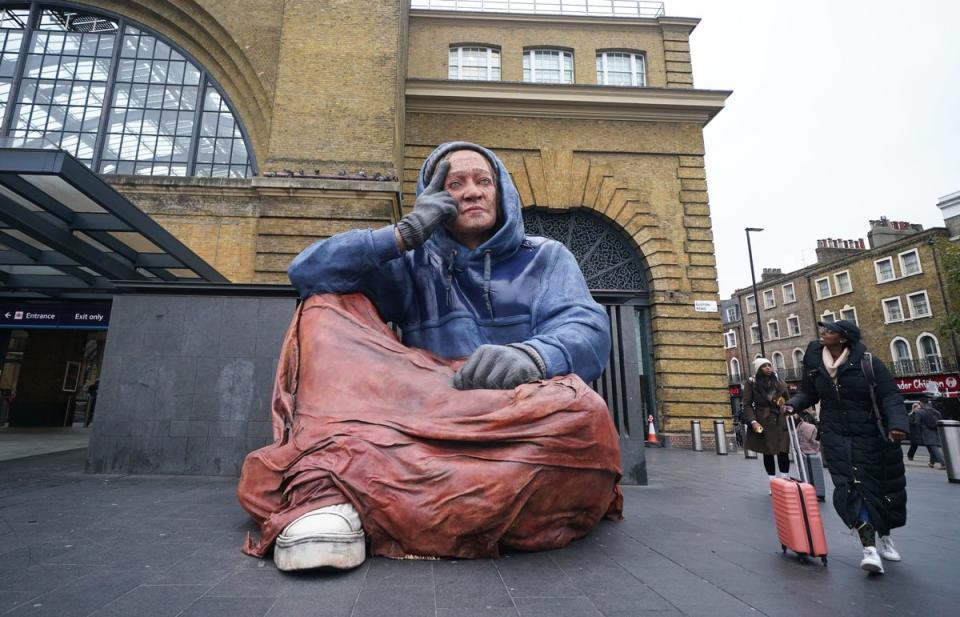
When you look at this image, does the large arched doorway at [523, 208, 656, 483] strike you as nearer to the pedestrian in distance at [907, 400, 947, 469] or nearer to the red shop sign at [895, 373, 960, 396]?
the pedestrian in distance at [907, 400, 947, 469]

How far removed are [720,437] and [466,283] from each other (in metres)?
10.5

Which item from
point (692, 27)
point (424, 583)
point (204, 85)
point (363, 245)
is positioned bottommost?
point (424, 583)

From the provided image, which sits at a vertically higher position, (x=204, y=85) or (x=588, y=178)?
(x=204, y=85)

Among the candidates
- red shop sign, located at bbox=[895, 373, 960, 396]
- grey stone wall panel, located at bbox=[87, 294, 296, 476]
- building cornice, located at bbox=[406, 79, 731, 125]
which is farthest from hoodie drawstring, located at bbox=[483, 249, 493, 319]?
red shop sign, located at bbox=[895, 373, 960, 396]

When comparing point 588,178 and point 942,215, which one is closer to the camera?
point 588,178

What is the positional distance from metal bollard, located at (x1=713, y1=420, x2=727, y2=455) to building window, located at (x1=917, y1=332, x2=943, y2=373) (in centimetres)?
1943

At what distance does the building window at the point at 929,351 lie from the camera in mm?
23172

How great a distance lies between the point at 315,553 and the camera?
2.31 metres

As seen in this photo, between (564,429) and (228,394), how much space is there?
17.5ft

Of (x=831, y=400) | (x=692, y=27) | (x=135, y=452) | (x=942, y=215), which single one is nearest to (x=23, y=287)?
(x=135, y=452)

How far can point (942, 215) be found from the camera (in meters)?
24.2

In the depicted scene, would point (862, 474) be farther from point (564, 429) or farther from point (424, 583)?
point (424, 583)

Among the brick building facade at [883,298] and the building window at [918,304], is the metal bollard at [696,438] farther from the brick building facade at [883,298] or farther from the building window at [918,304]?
the building window at [918,304]

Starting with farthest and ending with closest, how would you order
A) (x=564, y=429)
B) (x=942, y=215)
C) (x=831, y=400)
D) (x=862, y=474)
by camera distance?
(x=942, y=215)
(x=831, y=400)
(x=862, y=474)
(x=564, y=429)
